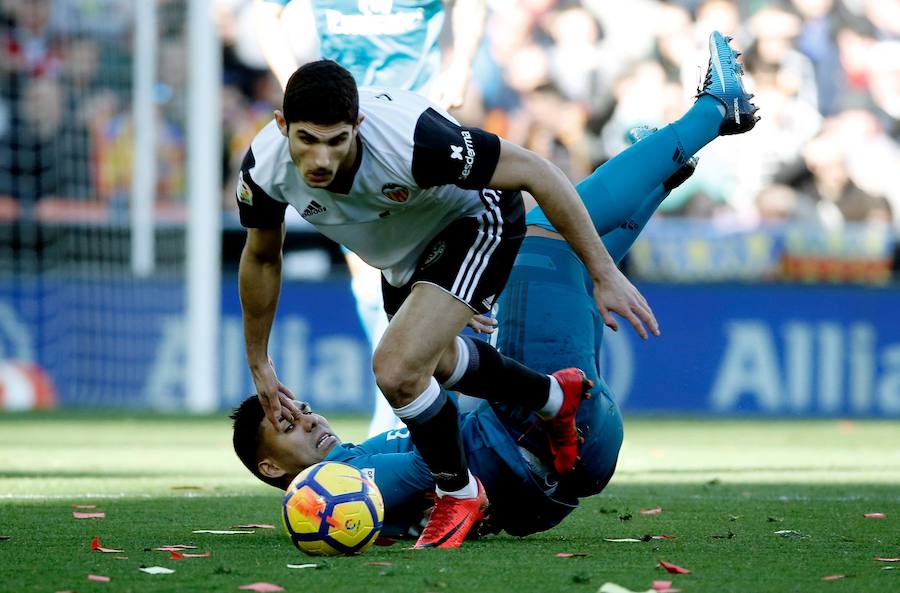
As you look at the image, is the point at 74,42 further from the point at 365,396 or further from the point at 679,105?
the point at 679,105

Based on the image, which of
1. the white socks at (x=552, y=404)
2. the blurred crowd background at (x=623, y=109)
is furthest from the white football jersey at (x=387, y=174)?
the blurred crowd background at (x=623, y=109)

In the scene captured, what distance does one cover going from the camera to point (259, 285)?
4918 millimetres

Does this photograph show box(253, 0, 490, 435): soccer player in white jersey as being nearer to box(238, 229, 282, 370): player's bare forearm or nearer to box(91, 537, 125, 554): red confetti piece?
box(238, 229, 282, 370): player's bare forearm

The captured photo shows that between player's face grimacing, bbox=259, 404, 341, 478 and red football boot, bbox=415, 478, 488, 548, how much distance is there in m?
0.55

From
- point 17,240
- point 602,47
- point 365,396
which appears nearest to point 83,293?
point 17,240

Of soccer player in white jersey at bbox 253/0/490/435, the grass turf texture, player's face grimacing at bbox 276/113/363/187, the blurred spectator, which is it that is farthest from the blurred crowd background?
player's face grimacing at bbox 276/113/363/187

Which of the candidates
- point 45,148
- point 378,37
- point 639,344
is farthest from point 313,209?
point 45,148

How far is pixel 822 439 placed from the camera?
396 inches

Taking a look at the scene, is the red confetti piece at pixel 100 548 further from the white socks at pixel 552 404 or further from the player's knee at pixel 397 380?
the white socks at pixel 552 404

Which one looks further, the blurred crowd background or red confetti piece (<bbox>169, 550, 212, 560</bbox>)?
the blurred crowd background

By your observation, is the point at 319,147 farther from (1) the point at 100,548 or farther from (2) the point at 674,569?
(2) the point at 674,569

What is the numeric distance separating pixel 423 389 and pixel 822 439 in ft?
20.1

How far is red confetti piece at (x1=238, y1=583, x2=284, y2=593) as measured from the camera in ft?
11.9

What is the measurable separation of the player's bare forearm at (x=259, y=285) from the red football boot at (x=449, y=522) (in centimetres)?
85
